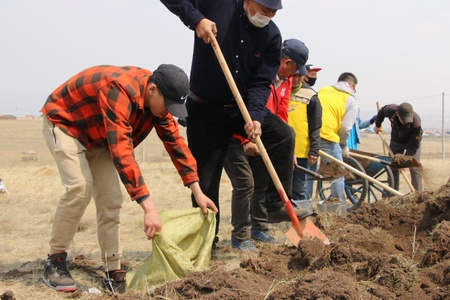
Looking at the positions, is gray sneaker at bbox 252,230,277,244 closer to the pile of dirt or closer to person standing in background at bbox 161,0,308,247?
the pile of dirt

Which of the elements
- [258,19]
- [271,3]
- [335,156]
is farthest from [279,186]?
[335,156]

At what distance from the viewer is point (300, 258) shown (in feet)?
13.0

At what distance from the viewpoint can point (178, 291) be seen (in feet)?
10.9

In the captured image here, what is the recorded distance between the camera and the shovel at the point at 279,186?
4348 mm

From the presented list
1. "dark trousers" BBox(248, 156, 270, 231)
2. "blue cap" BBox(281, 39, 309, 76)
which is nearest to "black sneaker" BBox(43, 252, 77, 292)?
"dark trousers" BBox(248, 156, 270, 231)

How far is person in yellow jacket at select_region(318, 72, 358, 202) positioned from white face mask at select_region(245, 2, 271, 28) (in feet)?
11.4

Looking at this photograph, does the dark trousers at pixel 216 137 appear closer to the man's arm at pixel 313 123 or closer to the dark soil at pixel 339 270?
the dark soil at pixel 339 270

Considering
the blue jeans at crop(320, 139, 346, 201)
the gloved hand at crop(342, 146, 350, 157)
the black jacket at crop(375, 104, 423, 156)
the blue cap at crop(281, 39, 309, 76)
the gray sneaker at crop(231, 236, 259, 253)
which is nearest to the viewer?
the gray sneaker at crop(231, 236, 259, 253)

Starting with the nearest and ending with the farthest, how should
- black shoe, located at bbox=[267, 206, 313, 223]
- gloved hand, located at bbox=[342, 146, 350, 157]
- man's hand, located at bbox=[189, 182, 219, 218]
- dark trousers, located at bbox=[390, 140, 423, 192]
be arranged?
man's hand, located at bbox=[189, 182, 219, 218] → black shoe, located at bbox=[267, 206, 313, 223] → gloved hand, located at bbox=[342, 146, 350, 157] → dark trousers, located at bbox=[390, 140, 423, 192]

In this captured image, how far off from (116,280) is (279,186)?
146 centimetres

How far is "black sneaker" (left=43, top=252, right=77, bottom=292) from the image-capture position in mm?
3961

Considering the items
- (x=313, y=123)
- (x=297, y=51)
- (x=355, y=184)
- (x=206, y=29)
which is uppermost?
(x=206, y=29)

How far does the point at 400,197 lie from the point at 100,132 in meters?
3.59

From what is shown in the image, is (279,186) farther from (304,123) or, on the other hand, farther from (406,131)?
(406,131)
